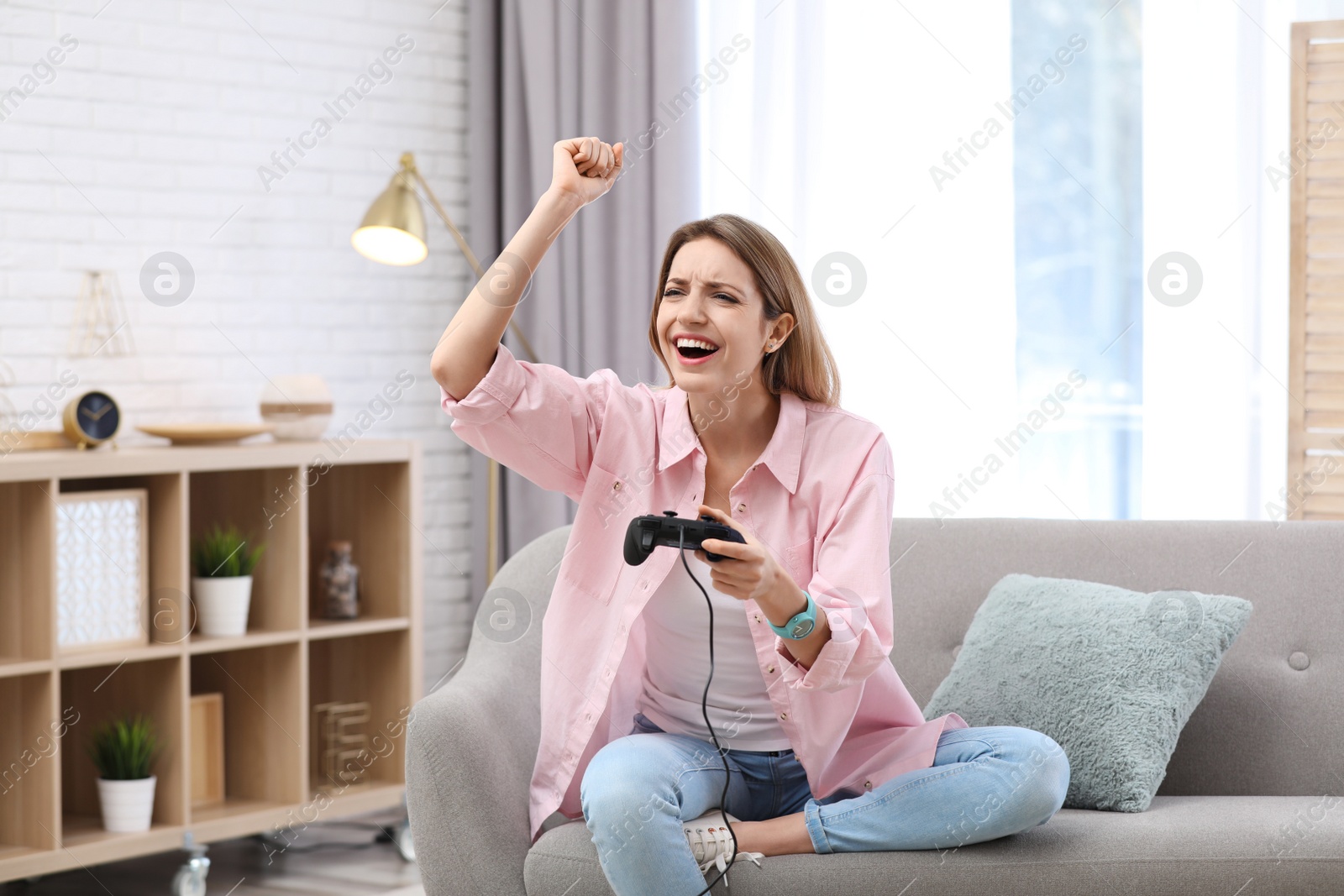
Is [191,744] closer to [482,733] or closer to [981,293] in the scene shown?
[482,733]

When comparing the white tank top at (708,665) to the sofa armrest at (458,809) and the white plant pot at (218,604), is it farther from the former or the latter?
the white plant pot at (218,604)

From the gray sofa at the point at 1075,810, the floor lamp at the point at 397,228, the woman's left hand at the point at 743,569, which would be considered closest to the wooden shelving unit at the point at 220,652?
the floor lamp at the point at 397,228

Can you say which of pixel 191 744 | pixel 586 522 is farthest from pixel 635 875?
pixel 191 744

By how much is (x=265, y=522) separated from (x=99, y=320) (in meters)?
0.61

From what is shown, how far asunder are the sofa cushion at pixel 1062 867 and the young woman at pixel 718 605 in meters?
0.03

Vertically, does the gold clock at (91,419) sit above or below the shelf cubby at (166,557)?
above

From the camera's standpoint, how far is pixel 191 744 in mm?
3092

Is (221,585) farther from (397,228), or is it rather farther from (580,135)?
(580,135)

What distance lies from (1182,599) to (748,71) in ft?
6.30

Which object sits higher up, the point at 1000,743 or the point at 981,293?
the point at 981,293

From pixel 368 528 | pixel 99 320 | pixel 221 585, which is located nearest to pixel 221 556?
pixel 221 585

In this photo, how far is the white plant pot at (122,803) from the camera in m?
2.86

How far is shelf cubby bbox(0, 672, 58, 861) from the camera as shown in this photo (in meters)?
2.72

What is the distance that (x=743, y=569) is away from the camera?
161 cm
